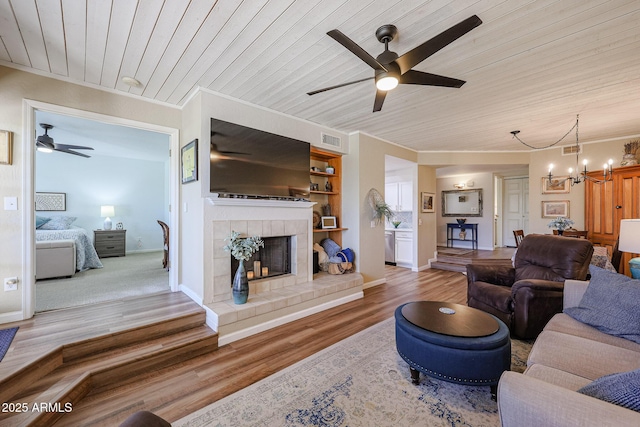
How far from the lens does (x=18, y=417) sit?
1.59 meters

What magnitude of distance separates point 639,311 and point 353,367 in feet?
6.70

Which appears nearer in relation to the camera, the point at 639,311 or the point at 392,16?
the point at 639,311

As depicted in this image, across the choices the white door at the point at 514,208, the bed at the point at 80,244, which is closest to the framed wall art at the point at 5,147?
the bed at the point at 80,244

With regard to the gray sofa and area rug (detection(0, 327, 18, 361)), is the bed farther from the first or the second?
the gray sofa

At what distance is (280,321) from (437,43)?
3113 mm

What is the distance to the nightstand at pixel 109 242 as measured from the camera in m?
6.26

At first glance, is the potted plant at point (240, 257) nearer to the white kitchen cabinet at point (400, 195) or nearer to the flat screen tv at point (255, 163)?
the flat screen tv at point (255, 163)

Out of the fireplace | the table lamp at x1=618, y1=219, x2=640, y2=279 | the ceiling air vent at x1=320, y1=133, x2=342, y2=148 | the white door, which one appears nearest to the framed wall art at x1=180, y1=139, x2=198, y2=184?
the fireplace

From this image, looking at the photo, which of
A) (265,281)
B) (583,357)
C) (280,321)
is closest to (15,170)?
(265,281)

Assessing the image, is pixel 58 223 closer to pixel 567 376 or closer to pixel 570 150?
pixel 567 376

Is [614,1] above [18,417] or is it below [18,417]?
above

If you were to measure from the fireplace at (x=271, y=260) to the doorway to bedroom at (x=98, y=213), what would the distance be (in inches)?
51.3

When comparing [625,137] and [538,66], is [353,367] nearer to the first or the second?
[538,66]

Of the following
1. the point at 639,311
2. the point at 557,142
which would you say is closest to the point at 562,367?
the point at 639,311
